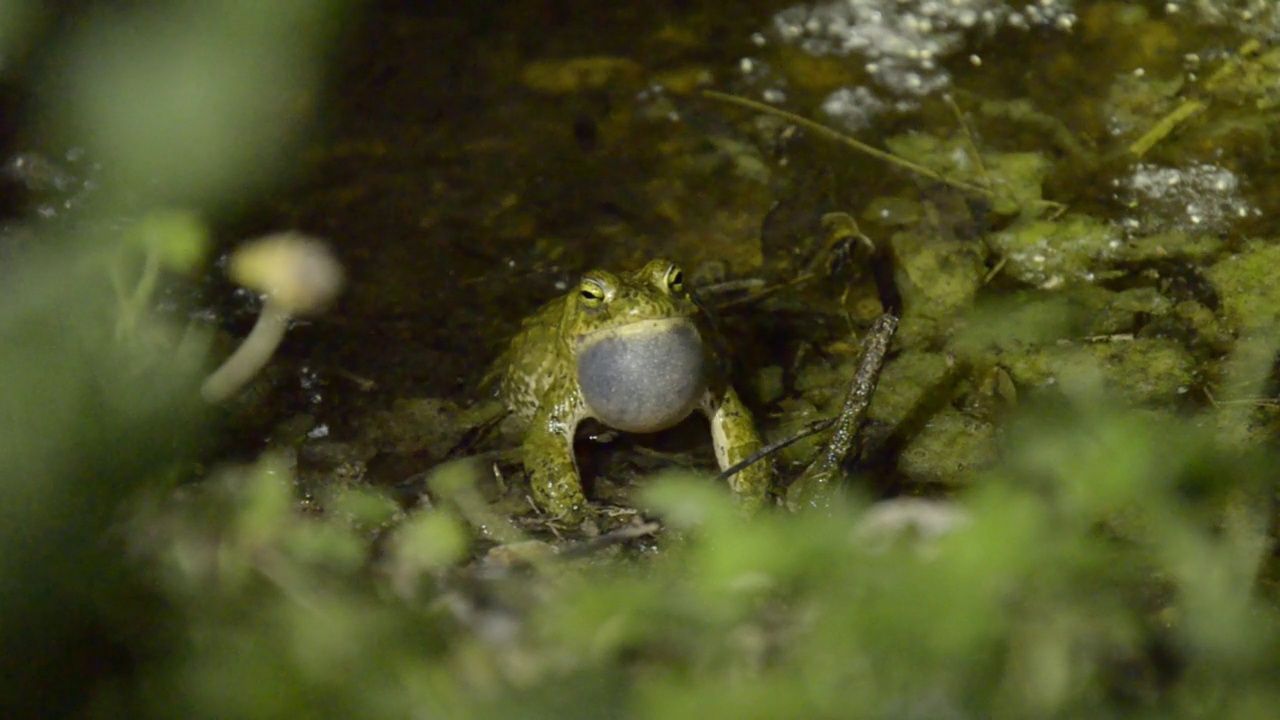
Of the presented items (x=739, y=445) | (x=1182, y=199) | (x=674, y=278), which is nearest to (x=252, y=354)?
(x=674, y=278)

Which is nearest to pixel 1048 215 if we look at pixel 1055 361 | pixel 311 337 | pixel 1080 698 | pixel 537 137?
pixel 1055 361

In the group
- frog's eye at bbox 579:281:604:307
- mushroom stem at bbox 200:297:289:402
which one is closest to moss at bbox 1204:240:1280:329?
frog's eye at bbox 579:281:604:307

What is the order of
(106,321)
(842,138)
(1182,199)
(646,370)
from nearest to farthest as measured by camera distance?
(106,321) → (646,370) → (1182,199) → (842,138)

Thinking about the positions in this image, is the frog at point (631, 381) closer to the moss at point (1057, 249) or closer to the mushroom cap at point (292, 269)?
the mushroom cap at point (292, 269)

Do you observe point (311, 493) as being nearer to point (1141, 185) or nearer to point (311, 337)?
point (311, 337)

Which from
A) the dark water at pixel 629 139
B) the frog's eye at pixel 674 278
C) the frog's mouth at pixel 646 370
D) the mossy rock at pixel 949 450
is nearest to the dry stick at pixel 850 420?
the mossy rock at pixel 949 450

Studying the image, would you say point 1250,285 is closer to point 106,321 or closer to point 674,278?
point 674,278

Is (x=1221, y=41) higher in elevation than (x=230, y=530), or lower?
lower
